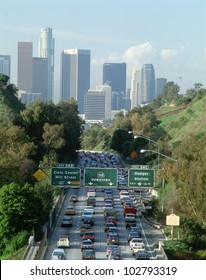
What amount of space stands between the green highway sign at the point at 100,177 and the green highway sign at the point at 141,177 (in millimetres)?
853

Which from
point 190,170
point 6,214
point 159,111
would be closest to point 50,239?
point 6,214

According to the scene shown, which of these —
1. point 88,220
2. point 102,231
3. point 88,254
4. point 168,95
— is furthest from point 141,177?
point 168,95

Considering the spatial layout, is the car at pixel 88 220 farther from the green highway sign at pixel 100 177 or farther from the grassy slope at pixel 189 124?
the grassy slope at pixel 189 124

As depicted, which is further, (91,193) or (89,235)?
(91,193)

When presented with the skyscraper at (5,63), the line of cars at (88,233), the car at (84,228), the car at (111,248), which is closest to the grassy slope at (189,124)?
the line of cars at (88,233)

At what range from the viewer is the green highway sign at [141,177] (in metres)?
33.5

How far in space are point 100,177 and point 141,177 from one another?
2.09m

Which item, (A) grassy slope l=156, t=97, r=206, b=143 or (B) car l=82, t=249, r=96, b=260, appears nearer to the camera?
(B) car l=82, t=249, r=96, b=260

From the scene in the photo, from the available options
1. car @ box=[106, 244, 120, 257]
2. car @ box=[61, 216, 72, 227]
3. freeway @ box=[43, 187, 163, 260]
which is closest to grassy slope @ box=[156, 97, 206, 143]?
freeway @ box=[43, 187, 163, 260]

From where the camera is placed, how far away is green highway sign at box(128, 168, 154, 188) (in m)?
33.5

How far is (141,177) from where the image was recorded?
33.7 metres

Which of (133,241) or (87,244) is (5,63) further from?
(87,244)

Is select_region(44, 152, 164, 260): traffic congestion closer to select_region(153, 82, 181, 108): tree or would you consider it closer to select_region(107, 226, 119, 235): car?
select_region(107, 226, 119, 235): car

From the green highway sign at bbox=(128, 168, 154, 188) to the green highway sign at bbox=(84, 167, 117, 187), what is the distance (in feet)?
2.80
